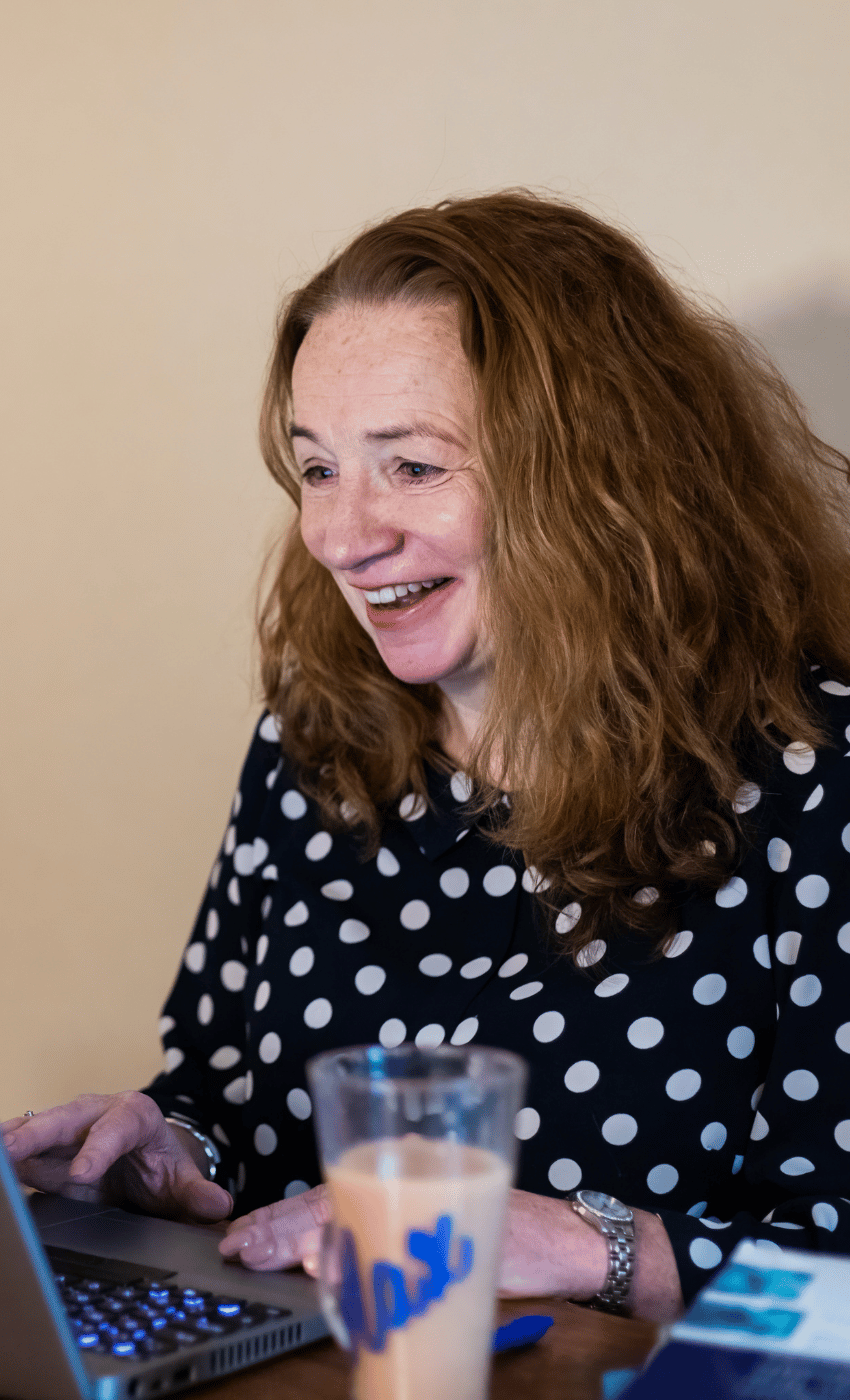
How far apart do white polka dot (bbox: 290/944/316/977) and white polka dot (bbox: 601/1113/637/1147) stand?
359 millimetres

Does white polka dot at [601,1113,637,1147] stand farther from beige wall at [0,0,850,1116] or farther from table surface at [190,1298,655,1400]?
beige wall at [0,0,850,1116]

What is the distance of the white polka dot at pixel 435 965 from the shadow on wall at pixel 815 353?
2.44 feet

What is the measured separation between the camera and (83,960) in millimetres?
2053

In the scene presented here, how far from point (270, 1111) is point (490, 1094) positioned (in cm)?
85

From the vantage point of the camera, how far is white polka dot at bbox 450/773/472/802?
4.39 feet

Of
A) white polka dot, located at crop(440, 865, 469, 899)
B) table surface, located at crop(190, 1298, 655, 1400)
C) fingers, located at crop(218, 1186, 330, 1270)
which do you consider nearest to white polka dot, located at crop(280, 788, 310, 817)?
white polka dot, located at crop(440, 865, 469, 899)

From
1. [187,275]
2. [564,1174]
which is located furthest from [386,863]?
[187,275]

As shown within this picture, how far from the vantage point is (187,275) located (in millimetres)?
1875

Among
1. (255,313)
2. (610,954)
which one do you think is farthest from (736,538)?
(255,313)

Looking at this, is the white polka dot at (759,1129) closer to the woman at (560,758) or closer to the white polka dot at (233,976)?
the woman at (560,758)

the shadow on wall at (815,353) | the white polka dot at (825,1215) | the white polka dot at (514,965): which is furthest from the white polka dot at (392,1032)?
the shadow on wall at (815,353)

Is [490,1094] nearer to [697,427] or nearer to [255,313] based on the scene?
[697,427]

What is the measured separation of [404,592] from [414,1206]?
85cm

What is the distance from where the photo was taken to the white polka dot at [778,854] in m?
1.13
